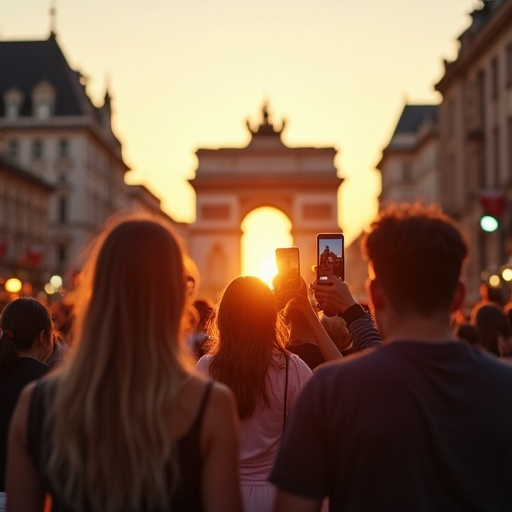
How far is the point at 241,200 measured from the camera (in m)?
66.6

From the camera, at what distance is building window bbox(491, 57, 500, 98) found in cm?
4678

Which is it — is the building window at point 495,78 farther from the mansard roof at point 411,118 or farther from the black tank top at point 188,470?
the mansard roof at point 411,118

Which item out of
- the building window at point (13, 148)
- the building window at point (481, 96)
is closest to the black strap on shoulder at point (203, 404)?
the building window at point (481, 96)

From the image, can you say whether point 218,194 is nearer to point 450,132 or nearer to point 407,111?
point 450,132

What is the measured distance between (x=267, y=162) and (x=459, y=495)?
65.6 metres

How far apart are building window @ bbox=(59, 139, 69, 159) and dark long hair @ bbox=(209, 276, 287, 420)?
79.5 meters

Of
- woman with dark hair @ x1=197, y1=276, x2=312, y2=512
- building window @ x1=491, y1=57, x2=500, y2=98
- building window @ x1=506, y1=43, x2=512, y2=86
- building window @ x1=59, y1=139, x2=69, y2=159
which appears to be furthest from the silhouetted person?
building window @ x1=59, y1=139, x2=69, y2=159

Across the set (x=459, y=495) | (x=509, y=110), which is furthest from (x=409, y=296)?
(x=509, y=110)

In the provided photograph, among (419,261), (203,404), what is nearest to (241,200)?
(419,261)

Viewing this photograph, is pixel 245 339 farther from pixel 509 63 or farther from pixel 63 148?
pixel 63 148

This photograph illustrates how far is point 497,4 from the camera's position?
163 feet

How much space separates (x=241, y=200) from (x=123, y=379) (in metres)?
63.2

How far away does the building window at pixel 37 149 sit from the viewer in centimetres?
8394

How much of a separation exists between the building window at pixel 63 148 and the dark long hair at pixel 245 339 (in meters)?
79.5
